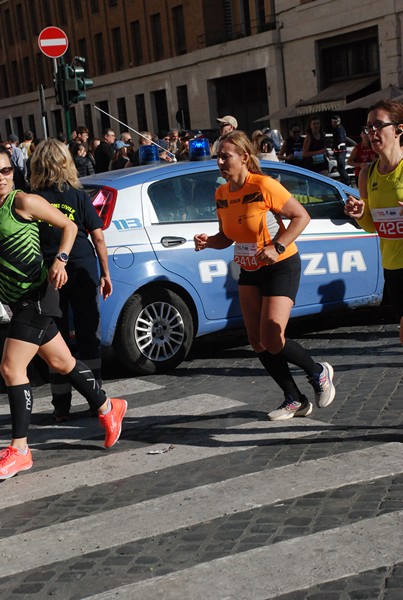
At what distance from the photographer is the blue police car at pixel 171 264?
8.23 m

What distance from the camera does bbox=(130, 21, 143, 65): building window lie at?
56469mm

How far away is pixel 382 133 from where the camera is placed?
18.7 ft

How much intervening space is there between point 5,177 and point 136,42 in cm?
5252

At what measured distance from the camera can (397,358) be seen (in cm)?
840

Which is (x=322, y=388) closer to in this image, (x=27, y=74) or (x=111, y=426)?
(x=111, y=426)

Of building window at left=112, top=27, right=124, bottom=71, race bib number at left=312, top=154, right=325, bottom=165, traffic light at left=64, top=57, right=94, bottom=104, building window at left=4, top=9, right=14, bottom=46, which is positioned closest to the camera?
traffic light at left=64, top=57, right=94, bottom=104

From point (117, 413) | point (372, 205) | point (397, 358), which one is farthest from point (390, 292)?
point (397, 358)

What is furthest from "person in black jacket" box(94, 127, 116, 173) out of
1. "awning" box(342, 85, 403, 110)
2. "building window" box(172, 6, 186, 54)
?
"building window" box(172, 6, 186, 54)

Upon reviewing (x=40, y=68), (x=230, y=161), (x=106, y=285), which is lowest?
(x=106, y=285)

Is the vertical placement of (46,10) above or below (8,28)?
above

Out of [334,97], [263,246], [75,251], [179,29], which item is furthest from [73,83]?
[179,29]

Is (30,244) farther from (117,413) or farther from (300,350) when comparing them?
(300,350)

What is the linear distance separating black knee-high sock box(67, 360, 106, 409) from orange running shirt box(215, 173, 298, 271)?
114 centimetres

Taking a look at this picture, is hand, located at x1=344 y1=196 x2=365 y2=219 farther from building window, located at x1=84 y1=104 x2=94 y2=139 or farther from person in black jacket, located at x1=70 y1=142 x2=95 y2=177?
building window, located at x1=84 y1=104 x2=94 y2=139
